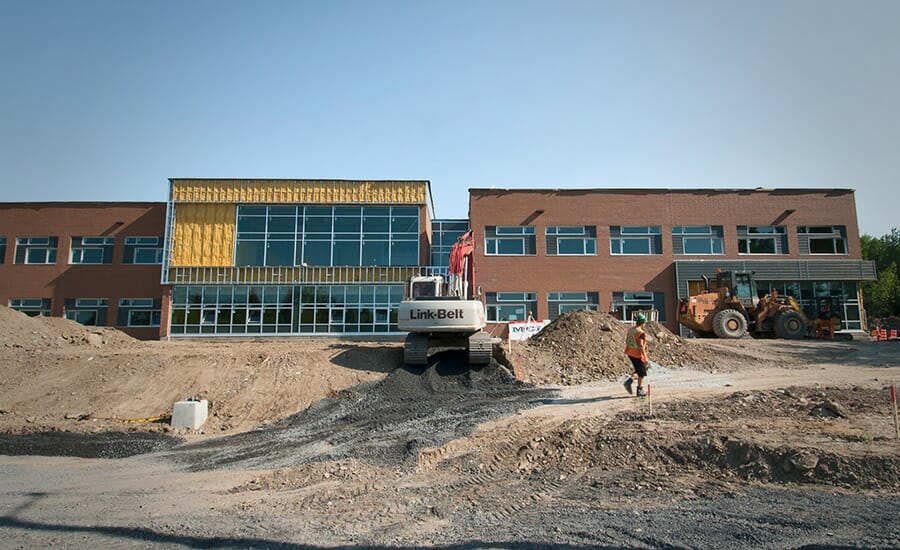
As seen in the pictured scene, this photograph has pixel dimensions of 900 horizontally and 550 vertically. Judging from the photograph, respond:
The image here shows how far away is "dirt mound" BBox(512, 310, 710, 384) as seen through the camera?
610 inches

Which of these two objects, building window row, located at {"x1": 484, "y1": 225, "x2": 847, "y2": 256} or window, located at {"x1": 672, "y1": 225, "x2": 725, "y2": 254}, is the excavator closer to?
building window row, located at {"x1": 484, "y1": 225, "x2": 847, "y2": 256}

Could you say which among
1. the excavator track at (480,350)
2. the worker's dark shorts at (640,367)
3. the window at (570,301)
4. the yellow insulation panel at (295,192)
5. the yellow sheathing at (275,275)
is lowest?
the worker's dark shorts at (640,367)

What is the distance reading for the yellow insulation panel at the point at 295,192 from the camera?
32.8m

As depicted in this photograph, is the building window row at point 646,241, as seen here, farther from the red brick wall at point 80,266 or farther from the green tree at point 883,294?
the green tree at point 883,294

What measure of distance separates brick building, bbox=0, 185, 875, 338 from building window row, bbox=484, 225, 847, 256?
2.8 inches

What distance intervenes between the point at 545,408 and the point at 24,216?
3737 cm

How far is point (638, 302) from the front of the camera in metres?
31.9

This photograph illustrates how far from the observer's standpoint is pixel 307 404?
1363cm

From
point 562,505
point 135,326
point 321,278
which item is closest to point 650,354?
point 562,505

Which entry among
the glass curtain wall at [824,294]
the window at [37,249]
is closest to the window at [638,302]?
the glass curtain wall at [824,294]

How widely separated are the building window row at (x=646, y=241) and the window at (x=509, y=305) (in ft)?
7.89

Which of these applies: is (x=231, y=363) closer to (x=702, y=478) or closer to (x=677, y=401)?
(x=677, y=401)

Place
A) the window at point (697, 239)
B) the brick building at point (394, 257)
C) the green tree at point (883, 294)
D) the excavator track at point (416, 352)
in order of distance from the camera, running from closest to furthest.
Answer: the excavator track at point (416, 352)
the brick building at point (394, 257)
the window at point (697, 239)
the green tree at point (883, 294)

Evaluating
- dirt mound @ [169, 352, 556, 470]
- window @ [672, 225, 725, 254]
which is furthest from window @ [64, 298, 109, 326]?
window @ [672, 225, 725, 254]
